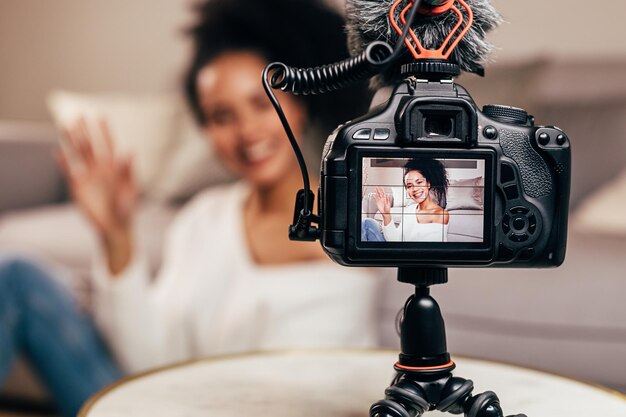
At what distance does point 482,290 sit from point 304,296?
347 millimetres

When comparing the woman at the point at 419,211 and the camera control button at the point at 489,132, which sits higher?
the camera control button at the point at 489,132

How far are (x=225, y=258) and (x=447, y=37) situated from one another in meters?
1.00

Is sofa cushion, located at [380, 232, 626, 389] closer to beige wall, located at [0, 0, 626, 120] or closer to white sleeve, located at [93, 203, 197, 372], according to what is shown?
white sleeve, located at [93, 203, 197, 372]

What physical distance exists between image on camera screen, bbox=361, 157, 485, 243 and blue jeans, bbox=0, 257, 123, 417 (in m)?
0.91

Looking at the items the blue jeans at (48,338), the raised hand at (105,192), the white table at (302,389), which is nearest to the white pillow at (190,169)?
the raised hand at (105,192)

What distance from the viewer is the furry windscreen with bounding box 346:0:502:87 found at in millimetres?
634

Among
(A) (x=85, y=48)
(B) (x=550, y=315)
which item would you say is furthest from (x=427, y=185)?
(A) (x=85, y=48)

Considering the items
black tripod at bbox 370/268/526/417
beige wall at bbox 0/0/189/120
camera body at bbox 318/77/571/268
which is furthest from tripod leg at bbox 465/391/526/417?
beige wall at bbox 0/0/189/120

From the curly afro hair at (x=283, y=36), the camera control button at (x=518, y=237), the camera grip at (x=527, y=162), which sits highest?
the curly afro hair at (x=283, y=36)

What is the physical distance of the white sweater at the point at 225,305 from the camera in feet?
4.60

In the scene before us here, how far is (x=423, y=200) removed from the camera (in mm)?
609

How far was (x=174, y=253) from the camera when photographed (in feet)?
5.18

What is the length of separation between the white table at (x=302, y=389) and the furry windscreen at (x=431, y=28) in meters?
0.34

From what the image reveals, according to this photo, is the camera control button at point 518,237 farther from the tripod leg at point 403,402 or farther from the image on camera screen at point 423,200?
the tripod leg at point 403,402
